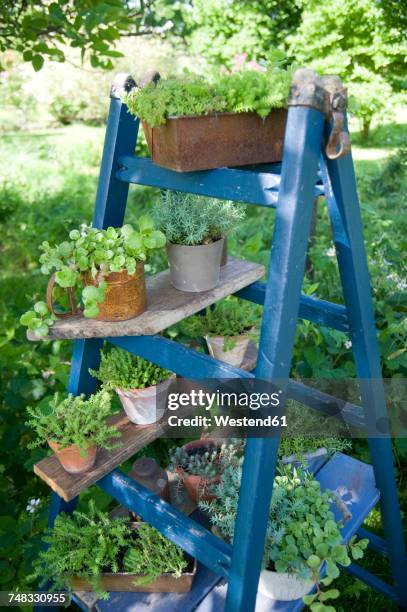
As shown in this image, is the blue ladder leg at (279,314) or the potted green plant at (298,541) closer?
the blue ladder leg at (279,314)

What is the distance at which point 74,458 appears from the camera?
1.32m

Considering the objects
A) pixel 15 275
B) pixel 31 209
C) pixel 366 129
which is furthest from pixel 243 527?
pixel 366 129

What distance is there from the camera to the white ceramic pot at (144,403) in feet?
4.73

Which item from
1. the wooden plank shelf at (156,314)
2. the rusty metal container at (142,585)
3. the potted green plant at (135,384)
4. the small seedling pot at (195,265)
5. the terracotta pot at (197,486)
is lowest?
the rusty metal container at (142,585)

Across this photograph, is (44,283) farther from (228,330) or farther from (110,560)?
(110,560)

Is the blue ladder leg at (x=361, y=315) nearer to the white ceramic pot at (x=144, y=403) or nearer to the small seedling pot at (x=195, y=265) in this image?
the small seedling pot at (x=195, y=265)

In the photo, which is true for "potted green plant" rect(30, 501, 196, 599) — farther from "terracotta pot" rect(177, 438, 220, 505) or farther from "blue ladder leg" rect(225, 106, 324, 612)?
"blue ladder leg" rect(225, 106, 324, 612)

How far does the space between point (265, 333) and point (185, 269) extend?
0.38 metres

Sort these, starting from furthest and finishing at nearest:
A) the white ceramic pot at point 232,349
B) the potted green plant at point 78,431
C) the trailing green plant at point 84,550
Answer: the white ceramic pot at point 232,349 < the trailing green plant at point 84,550 < the potted green plant at point 78,431

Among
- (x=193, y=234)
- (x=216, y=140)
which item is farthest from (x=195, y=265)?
(x=216, y=140)

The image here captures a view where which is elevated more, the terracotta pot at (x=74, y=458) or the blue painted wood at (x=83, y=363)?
the blue painted wood at (x=83, y=363)

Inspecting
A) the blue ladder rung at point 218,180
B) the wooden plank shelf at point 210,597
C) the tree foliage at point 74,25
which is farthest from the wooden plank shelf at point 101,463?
the tree foliage at point 74,25

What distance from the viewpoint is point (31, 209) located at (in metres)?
5.88

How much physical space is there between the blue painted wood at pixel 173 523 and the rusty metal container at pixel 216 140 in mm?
875
